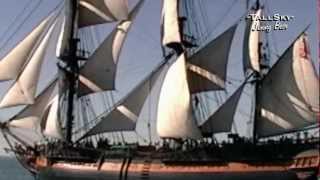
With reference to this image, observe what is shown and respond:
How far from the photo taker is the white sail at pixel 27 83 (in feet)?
143

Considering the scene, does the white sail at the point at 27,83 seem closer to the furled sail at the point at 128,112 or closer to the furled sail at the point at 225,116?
the furled sail at the point at 128,112

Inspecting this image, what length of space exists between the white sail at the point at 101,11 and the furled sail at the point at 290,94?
38.5 ft

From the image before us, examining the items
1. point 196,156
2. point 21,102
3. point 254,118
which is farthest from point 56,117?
point 254,118

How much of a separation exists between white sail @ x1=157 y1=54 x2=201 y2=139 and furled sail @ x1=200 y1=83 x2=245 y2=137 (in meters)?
1.66

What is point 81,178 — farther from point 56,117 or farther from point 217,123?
point 217,123

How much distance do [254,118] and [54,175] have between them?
1411cm

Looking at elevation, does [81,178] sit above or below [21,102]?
below

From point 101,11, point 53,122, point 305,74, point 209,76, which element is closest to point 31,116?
point 53,122

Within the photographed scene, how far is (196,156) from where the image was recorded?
39.8 m

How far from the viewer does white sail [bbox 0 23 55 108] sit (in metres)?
43.7

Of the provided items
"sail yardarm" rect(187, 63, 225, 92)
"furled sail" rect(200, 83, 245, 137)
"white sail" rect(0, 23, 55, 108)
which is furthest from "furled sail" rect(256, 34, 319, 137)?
"white sail" rect(0, 23, 55, 108)

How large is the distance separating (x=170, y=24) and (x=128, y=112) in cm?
678

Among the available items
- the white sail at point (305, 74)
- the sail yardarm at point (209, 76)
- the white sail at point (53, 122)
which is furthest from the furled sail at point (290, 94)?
the white sail at point (53, 122)

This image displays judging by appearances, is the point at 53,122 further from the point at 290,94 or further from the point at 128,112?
Answer: the point at 290,94
